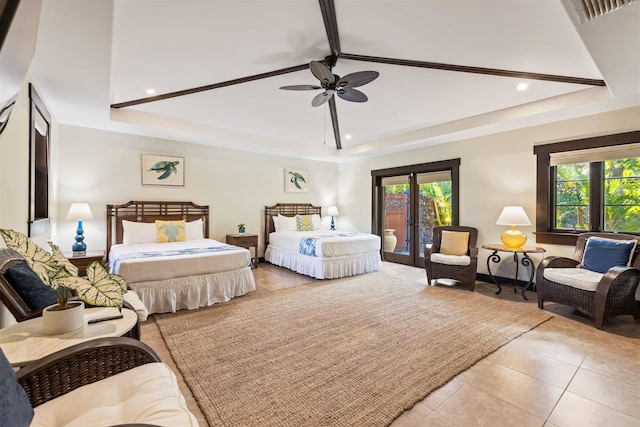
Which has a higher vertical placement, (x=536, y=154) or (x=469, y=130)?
(x=469, y=130)

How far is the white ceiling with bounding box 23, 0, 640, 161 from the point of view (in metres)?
2.29

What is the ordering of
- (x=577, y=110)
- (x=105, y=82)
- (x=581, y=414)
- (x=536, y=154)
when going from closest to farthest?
(x=581, y=414)
(x=105, y=82)
(x=577, y=110)
(x=536, y=154)

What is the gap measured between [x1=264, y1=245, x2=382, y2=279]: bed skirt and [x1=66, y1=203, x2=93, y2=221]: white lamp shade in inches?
127

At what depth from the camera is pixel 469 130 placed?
4.61m

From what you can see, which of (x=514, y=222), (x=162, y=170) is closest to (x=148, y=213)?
(x=162, y=170)

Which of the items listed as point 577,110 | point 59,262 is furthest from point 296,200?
point 59,262

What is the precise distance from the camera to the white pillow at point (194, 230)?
5.00 meters

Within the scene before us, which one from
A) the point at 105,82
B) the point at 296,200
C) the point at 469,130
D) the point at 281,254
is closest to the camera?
the point at 105,82

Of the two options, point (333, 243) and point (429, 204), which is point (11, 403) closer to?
point (333, 243)

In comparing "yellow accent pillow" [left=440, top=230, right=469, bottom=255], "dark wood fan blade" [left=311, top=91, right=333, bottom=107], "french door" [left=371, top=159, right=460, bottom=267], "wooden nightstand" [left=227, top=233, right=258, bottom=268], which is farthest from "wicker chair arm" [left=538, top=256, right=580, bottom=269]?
"wooden nightstand" [left=227, top=233, right=258, bottom=268]

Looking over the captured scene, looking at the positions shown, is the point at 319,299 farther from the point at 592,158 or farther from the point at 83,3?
the point at 592,158

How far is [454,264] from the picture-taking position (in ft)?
14.1

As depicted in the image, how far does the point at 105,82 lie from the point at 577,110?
5629 millimetres

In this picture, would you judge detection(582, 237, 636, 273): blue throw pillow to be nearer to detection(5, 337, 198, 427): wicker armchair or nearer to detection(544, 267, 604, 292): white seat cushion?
detection(544, 267, 604, 292): white seat cushion
